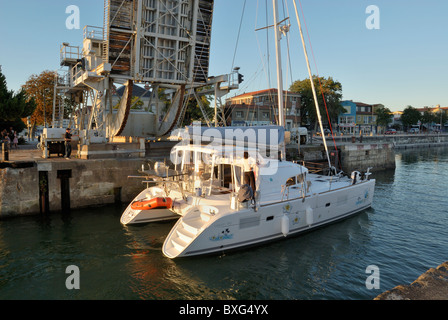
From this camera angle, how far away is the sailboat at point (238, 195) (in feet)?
28.9

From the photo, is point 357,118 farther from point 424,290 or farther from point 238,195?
point 424,290

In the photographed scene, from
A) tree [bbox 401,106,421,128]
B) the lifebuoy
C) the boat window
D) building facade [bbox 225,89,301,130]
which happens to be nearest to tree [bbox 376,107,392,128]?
tree [bbox 401,106,421,128]

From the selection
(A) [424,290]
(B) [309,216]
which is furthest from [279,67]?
(A) [424,290]

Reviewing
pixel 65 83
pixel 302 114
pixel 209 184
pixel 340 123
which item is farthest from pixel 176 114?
pixel 340 123

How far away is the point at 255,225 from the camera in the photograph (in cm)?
934

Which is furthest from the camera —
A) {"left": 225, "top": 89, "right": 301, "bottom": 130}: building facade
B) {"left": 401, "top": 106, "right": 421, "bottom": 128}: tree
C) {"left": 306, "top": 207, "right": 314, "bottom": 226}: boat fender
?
{"left": 401, "top": 106, "right": 421, "bottom": 128}: tree

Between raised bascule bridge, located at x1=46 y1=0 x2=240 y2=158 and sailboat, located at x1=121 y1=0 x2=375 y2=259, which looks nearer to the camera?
sailboat, located at x1=121 y1=0 x2=375 y2=259

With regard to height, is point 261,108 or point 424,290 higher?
point 261,108

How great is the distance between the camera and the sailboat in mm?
8805

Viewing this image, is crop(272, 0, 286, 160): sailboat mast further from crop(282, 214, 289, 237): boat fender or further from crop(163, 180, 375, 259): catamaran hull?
crop(282, 214, 289, 237): boat fender

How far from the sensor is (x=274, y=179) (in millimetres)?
10398

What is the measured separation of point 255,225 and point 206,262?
182 centimetres

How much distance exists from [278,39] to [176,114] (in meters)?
10.4
